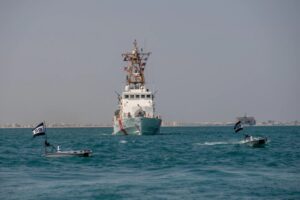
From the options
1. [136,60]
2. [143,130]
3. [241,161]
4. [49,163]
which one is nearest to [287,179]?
[241,161]

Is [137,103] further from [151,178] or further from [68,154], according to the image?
[151,178]

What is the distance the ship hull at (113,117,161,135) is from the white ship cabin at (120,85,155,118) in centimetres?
216

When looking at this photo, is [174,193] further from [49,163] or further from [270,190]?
→ [49,163]

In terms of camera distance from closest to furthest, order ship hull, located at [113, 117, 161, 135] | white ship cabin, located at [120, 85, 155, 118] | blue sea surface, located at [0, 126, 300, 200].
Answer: blue sea surface, located at [0, 126, 300, 200] → ship hull, located at [113, 117, 161, 135] → white ship cabin, located at [120, 85, 155, 118]

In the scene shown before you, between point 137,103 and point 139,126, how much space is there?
366 inches

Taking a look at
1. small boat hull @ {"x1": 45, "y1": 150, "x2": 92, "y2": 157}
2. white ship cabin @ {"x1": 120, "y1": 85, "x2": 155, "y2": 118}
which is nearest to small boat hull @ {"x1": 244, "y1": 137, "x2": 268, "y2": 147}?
small boat hull @ {"x1": 45, "y1": 150, "x2": 92, "y2": 157}

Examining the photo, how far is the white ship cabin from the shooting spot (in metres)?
137

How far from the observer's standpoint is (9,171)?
170ft

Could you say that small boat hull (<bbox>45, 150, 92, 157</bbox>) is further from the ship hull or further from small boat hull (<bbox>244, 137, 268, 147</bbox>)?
the ship hull

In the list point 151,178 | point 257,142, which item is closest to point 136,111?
point 257,142

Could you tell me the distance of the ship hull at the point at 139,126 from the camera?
13225 cm

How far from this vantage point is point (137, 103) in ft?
460

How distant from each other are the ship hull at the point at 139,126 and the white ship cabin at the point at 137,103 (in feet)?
7.08

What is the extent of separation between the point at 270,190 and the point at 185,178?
7979 mm
